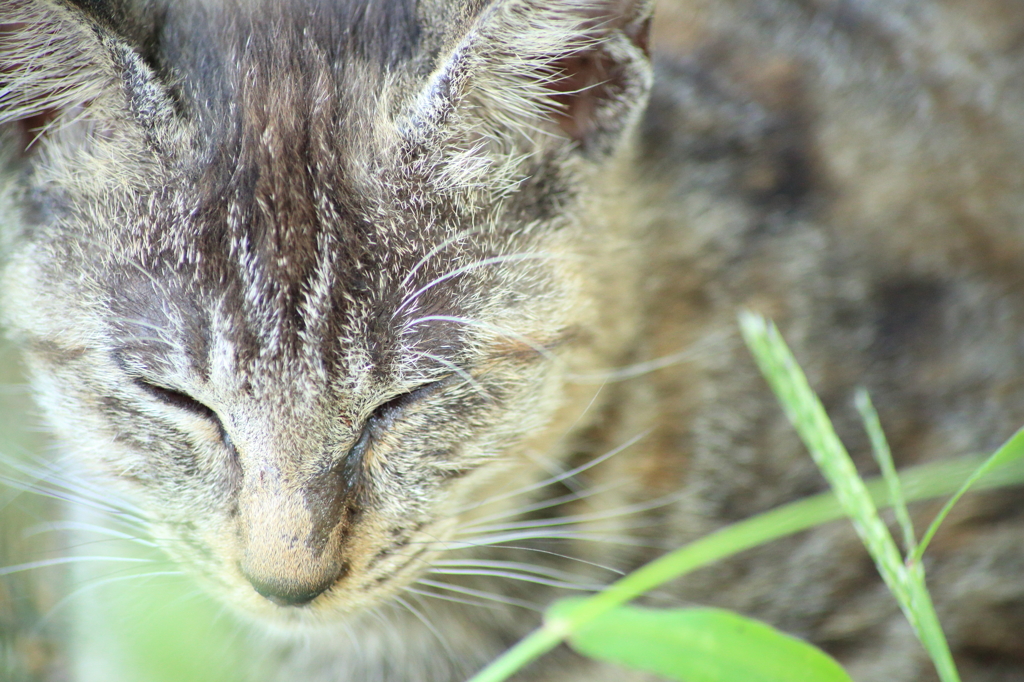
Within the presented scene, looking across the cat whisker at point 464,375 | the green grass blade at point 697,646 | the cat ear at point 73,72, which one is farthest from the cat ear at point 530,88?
the green grass blade at point 697,646

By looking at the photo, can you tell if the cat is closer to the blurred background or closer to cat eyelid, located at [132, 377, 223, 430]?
cat eyelid, located at [132, 377, 223, 430]

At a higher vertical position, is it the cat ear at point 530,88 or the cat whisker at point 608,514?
the cat ear at point 530,88

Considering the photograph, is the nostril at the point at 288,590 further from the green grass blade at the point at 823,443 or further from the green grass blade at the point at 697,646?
the green grass blade at the point at 823,443

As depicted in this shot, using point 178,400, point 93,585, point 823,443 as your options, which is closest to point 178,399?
point 178,400

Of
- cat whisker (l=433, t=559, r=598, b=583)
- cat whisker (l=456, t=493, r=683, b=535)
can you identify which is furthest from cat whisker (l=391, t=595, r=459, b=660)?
cat whisker (l=456, t=493, r=683, b=535)

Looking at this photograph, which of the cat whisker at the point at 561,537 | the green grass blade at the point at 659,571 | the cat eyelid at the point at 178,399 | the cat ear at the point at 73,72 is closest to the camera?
the green grass blade at the point at 659,571

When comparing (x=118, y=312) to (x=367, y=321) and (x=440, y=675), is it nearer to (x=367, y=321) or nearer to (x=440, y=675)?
(x=367, y=321)
